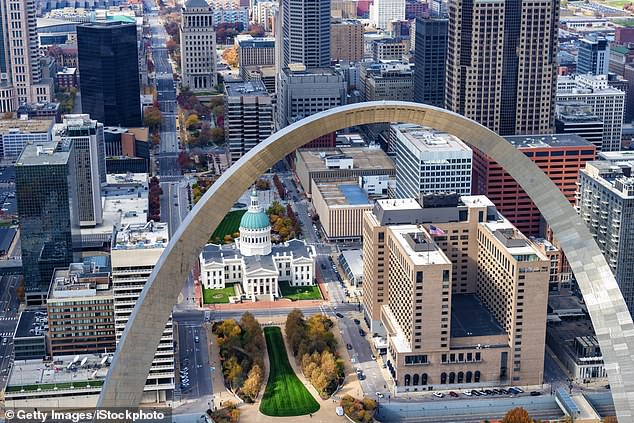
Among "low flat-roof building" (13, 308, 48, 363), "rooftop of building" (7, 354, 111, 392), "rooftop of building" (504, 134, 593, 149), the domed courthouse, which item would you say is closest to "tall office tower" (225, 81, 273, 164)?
the domed courthouse

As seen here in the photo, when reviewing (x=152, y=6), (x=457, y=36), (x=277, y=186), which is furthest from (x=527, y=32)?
(x=152, y=6)

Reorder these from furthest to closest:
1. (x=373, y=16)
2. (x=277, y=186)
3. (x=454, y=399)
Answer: (x=373, y=16), (x=277, y=186), (x=454, y=399)

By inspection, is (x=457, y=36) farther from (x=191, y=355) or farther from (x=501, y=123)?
(x=191, y=355)

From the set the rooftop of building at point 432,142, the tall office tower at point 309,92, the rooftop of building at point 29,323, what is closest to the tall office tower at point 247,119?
the tall office tower at point 309,92

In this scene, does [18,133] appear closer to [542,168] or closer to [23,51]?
[23,51]

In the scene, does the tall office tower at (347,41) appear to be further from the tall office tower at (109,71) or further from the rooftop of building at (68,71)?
the tall office tower at (109,71)
